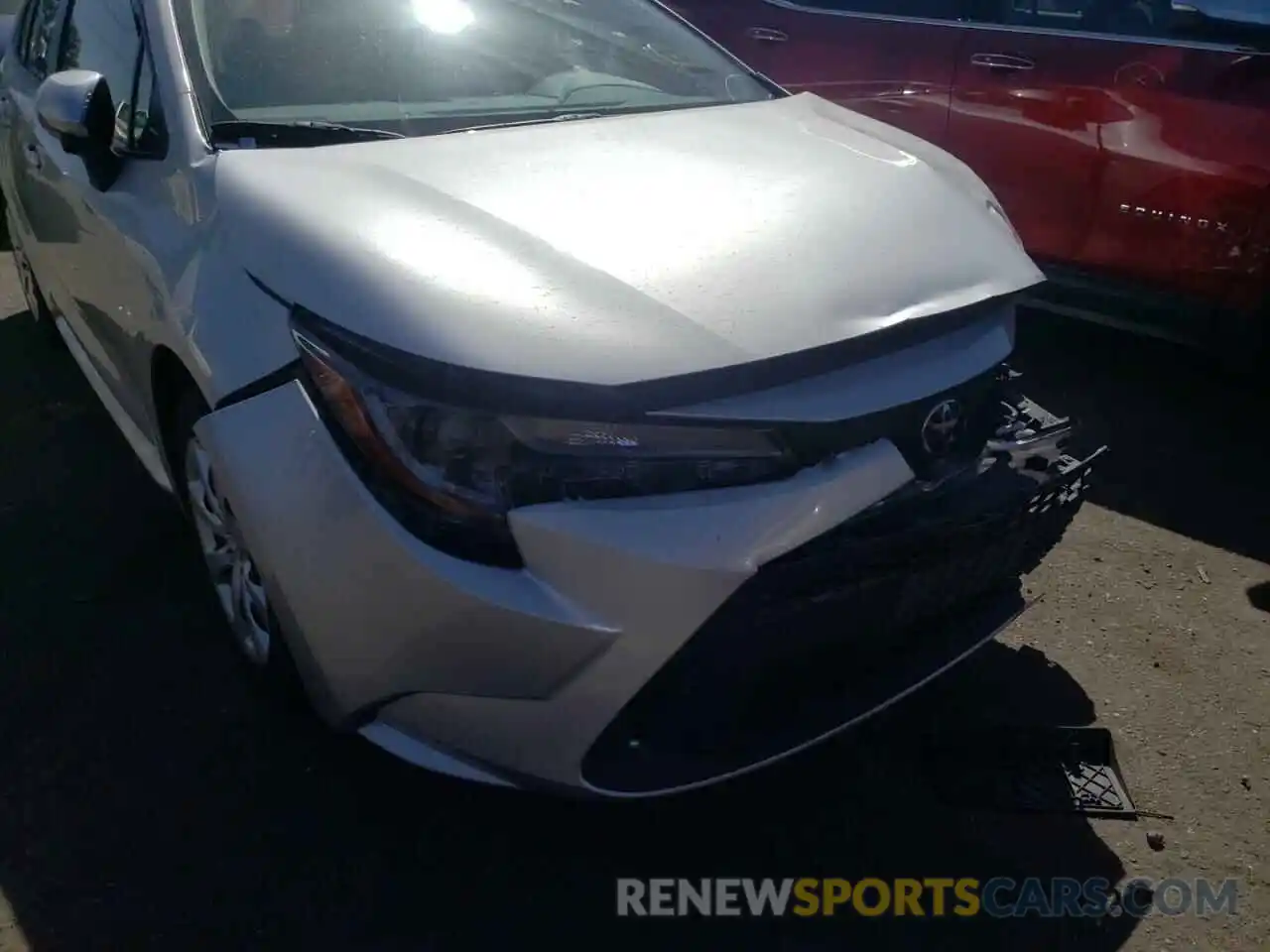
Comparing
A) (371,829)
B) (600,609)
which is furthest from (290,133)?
(371,829)

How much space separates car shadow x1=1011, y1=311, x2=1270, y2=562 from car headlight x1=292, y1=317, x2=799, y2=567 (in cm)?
177

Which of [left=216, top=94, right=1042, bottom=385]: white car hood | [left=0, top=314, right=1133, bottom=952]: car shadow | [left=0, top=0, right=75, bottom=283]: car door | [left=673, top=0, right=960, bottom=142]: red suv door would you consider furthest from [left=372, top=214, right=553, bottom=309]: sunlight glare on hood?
[left=673, top=0, right=960, bottom=142]: red suv door

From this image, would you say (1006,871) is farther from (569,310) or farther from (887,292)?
(569,310)

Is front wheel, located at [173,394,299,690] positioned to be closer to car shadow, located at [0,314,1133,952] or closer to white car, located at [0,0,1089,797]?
white car, located at [0,0,1089,797]

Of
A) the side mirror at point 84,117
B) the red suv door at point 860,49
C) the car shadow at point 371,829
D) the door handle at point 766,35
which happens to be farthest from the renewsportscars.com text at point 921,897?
the door handle at point 766,35

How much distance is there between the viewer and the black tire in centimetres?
226

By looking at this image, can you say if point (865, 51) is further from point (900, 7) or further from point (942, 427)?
point (942, 427)

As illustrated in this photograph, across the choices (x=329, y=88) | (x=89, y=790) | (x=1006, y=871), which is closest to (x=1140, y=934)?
(x=1006, y=871)

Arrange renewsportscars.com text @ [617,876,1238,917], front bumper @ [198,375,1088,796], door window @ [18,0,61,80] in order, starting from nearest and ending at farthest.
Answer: front bumper @ [198,375,1088,796], renewsportscars.com text @ [617,876,1238,917], door window @ [18,0,61,80]

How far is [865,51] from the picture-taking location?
491 cm

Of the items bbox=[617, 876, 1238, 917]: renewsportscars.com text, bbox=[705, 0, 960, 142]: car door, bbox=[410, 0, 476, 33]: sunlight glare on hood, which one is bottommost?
bbox=[617, 876, 1238, 917]: renewsportscars.com text

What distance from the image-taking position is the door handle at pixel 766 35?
17.1 feet

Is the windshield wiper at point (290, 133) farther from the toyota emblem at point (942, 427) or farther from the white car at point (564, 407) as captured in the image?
the toyota emblem at point (942, 427)

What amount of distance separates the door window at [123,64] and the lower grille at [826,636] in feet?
5.30
